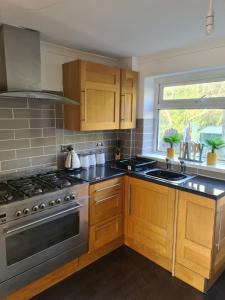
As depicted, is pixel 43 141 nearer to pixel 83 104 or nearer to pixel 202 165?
pixel 83 104

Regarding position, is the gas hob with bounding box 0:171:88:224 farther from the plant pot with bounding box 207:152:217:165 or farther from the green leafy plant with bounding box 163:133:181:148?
the plant pot with bounding box 207:152:217:165

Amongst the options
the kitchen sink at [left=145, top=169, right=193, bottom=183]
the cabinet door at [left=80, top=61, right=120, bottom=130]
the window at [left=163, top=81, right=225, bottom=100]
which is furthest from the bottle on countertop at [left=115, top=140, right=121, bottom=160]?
the window at [left=163, top=81, right=225, bottom=100]

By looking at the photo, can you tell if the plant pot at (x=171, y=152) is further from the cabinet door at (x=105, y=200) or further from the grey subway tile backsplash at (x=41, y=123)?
the grey subway tile backsplash at (x=41, y=123)

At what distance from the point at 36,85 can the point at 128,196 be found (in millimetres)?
1431

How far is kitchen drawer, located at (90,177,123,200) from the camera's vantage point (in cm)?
217

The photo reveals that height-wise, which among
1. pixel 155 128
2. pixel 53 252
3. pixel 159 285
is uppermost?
pixel 155 128

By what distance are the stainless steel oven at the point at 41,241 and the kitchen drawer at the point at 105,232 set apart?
0.10 metres

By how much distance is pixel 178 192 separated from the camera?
2000 mm

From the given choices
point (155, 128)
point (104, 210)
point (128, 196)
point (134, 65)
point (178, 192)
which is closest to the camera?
point (178, 192)

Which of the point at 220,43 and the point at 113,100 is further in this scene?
the point at 113,100

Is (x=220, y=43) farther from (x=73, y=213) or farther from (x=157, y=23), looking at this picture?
(x=73, y=213)

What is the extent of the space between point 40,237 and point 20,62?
1.43 meters

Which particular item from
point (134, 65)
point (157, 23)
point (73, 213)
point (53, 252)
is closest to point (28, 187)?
point (73, 213)

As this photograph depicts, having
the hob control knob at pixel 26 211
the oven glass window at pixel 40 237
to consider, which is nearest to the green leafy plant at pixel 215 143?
the oven glass window at pixel 40 237
